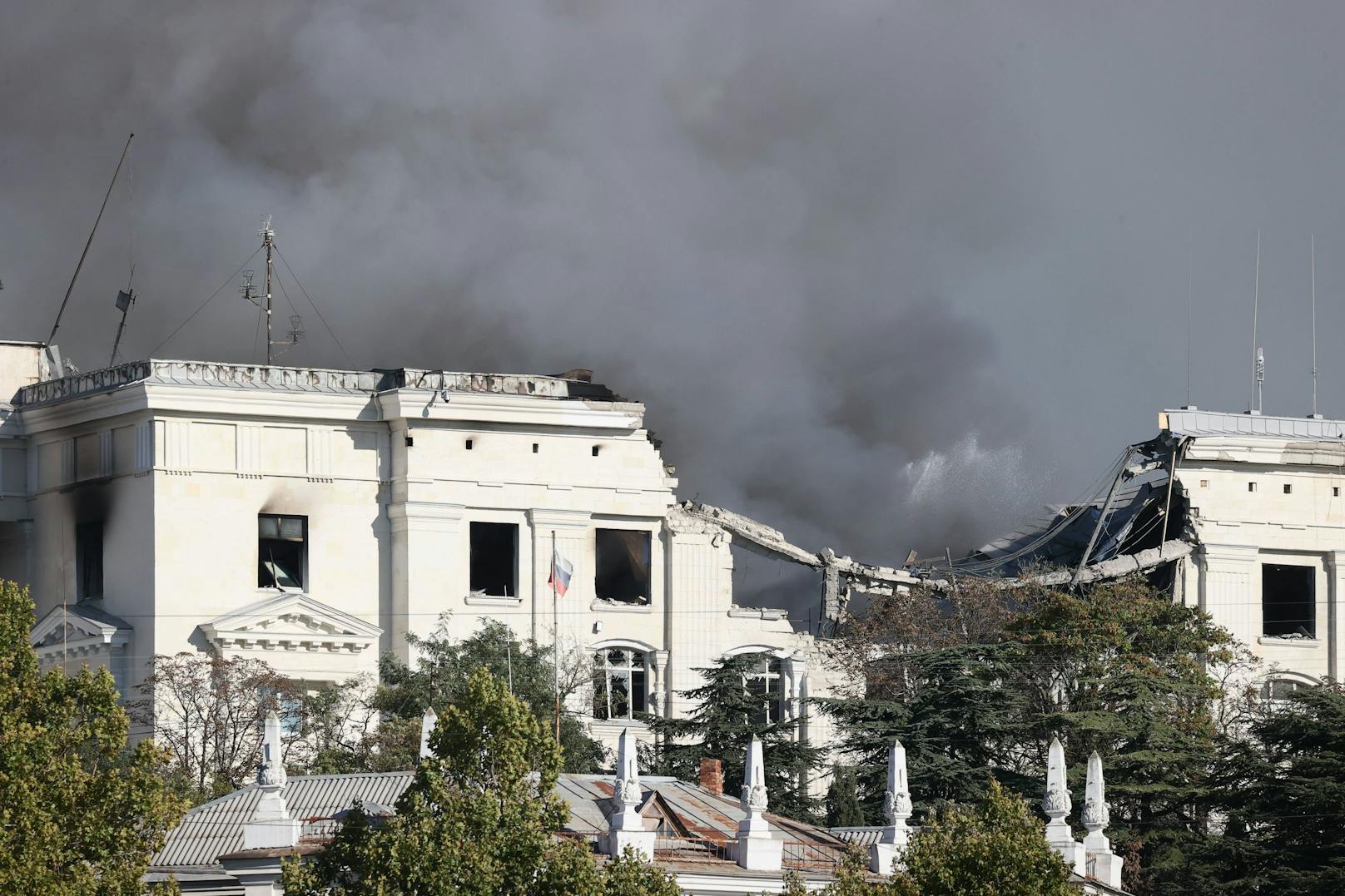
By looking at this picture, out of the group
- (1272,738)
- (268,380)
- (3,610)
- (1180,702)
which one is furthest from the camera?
(268,380)

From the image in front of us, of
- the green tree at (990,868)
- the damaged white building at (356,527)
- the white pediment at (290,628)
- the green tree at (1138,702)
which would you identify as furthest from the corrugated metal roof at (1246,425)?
the green tree at (990,868)

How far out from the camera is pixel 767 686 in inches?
4582

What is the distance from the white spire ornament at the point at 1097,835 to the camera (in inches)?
3305

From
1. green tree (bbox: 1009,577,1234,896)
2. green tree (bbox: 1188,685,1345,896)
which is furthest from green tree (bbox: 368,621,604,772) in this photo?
green tree (bbox: 1188,685,1345,896)

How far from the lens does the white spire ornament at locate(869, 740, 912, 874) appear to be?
3179 inches

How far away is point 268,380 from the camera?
375ft

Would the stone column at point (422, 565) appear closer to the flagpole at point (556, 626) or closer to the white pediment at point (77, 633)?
the flagpole at point (556, 626)

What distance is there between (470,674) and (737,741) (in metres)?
7.99

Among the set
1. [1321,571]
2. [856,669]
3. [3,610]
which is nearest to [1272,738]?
[856,669]

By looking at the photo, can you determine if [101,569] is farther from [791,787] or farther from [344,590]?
[791,787]

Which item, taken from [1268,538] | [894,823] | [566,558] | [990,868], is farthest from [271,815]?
[1268,538]

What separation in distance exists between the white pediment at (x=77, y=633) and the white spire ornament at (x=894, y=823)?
3476cm

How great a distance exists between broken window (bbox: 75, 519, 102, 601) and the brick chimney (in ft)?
89.6

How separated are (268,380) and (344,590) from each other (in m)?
6.76
